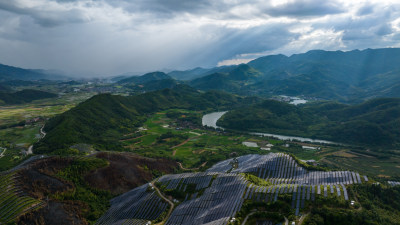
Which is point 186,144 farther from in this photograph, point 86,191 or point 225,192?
point 225,192

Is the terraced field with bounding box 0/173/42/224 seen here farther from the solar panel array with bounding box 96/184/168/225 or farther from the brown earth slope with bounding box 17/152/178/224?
the solar panel array with bounding box 96/184/168/225

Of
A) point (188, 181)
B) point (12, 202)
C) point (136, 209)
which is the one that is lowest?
point (136, 209)

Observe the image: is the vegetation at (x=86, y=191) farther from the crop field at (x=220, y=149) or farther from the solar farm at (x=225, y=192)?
the crop field at (x=220, y=149)

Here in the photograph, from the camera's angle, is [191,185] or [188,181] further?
[188,181]

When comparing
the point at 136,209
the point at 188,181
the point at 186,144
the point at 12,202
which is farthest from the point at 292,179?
the point at 186,144

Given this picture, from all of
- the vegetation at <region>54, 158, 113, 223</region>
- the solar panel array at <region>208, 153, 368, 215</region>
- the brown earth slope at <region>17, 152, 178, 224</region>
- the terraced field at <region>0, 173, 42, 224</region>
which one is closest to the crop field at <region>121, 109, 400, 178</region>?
the brown earth slope at <region>17, 152, 178, 224</region>

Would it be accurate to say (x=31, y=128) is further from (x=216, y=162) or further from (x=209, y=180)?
(x=209, y=180)

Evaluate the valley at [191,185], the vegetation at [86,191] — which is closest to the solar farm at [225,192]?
the valley at [191,185]
